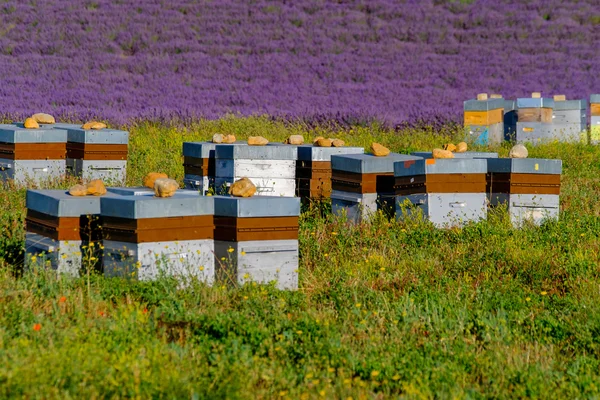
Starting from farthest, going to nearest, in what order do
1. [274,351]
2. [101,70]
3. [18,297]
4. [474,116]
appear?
[101,70]
[474,116]
[18,297]
[274,351]

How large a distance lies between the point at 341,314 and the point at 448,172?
334 centimetres

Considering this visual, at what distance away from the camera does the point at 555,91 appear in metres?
27.2

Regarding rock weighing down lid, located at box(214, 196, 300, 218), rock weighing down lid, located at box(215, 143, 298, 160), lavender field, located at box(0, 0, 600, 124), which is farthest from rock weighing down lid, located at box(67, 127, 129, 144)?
lavender field, located at box(0, 0, 600, 124)

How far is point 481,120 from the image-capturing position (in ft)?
60.3

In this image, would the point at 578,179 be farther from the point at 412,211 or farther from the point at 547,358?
the point at 547,358

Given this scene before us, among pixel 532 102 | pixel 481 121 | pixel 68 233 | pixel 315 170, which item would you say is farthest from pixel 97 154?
pixel 532 102

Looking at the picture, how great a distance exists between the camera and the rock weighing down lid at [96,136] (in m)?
12.2

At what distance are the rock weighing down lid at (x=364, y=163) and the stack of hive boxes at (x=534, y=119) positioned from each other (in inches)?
377

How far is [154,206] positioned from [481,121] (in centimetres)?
1245

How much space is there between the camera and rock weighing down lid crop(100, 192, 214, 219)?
702 cm

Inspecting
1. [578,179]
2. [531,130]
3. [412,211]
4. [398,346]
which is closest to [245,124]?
[531,130]

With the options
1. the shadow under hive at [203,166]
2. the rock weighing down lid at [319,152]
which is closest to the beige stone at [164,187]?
the shadow under hive at [203,166]

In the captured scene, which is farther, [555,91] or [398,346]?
[555,91]

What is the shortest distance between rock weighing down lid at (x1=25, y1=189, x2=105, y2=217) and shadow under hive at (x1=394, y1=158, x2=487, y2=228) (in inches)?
145
